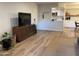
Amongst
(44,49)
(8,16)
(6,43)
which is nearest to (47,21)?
(8,16)

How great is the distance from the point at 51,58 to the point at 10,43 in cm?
366

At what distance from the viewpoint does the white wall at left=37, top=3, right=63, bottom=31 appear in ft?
34.1

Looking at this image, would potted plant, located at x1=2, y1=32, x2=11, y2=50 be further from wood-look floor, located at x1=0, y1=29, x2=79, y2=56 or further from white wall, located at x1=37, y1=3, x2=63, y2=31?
white wall, located at x1=37, y1=3, x2=63, y2=31

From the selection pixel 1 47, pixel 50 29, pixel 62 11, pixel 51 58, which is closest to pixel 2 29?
pixel 1 47

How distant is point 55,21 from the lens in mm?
10500

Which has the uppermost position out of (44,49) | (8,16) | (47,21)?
(8,16)

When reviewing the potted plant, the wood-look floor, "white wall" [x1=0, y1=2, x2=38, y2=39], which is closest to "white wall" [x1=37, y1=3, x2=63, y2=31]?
"white wall" [x1=0, y1=2, x2=38, y2=39]

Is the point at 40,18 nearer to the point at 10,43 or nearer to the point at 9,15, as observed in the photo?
the point at 9,15

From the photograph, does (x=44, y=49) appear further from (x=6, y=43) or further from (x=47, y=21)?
(x=47, y=21)

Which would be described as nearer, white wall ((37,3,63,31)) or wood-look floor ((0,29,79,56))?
wood-look floor ((0,29,79,56))

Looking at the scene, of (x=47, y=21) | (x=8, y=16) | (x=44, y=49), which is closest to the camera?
(x=44, y=49)

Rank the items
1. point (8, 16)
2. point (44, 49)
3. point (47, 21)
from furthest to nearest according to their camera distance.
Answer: point (47, 21)
point (8, 16)
point (44, 49)

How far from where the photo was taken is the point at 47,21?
10.8 meters

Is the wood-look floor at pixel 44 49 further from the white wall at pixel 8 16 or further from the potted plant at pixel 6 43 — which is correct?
the white wall at pixel 8 16
